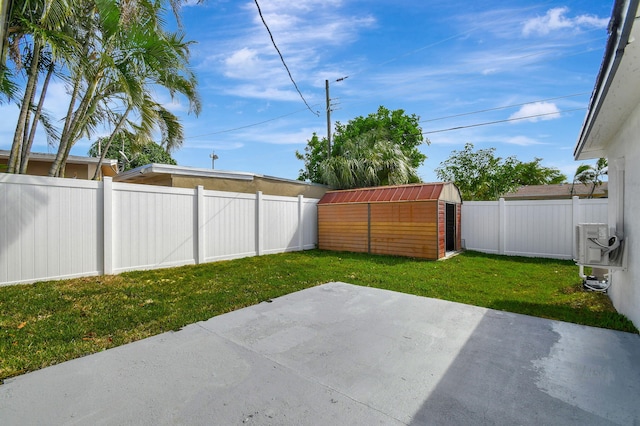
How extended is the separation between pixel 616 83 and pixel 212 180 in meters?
8.59

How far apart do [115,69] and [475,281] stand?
829cm

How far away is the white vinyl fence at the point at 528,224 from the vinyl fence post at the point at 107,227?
1012 centimetres

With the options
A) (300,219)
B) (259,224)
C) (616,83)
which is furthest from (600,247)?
(300,219)

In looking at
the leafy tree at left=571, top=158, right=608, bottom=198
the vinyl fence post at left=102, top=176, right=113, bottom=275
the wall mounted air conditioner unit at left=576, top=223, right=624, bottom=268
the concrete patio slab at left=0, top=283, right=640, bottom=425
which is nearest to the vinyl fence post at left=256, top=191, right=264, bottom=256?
the vinyl fence post at left=102, top=176, right=113, bottom=275

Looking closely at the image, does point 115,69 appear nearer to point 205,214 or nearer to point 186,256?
point 205,214

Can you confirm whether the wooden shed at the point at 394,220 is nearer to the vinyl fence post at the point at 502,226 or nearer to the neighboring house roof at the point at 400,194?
the neighboring house roof at the point at 400,194

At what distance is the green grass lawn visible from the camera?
3035mm

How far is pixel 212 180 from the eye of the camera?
885 cm

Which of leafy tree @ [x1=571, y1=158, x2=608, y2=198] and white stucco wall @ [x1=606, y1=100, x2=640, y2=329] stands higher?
leafy tree @ [x1=571, y1=158, x2=608, y2=198]

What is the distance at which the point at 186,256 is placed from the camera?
23.2 feet

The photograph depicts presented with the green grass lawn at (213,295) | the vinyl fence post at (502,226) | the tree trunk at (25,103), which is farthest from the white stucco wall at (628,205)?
the tree trunk at (25,103)

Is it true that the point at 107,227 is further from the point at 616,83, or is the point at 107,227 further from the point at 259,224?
the point at 616,83

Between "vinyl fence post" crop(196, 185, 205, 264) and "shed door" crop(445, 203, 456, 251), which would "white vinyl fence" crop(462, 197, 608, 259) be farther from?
"vinyl fence post" crop(196, 185, 205, 264)

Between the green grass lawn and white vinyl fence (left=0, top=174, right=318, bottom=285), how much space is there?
37 centimetres
